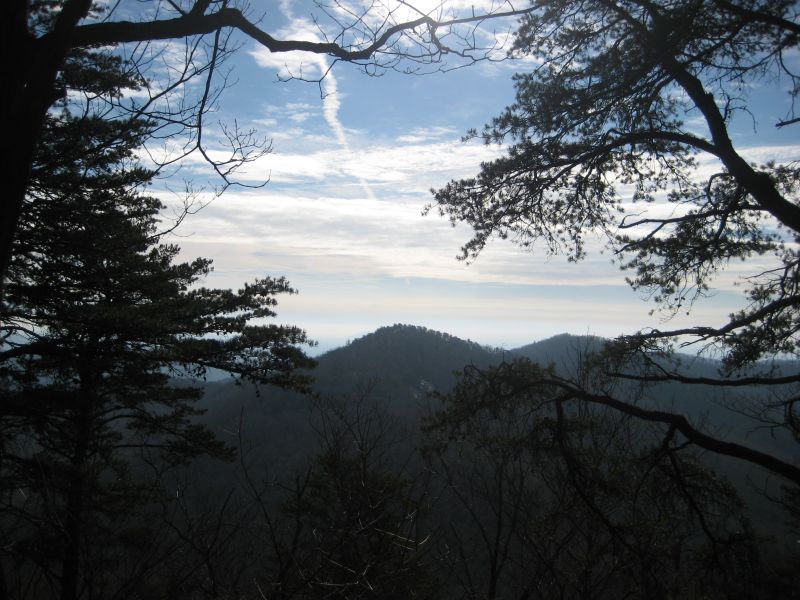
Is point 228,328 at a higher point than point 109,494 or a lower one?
higher

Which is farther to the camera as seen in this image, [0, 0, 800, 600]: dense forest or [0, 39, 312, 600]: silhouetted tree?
[0, 39, 312, 600]: silhouetted tree

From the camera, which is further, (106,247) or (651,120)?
(106,247)

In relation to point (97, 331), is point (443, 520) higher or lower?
lower

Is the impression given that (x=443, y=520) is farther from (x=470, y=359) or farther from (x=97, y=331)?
(x=97, y=331)

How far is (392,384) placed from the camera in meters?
85.4

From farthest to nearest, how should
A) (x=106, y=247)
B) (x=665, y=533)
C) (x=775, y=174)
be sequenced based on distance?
(x=106, y=247)
(x=665, y=533)
(x=775, y=174)

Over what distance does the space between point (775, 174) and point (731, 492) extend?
3.10 meters

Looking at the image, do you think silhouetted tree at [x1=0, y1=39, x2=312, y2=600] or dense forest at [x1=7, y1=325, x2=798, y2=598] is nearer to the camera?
dense forest at [x1=7, y1=325, x2=798, y2=598]

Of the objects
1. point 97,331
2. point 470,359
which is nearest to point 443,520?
point 470,359

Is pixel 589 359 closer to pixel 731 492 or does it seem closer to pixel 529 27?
pixel 731 492

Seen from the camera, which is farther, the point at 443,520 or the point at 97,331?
the point at 97,331

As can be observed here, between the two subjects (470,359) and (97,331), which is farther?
(97,331)

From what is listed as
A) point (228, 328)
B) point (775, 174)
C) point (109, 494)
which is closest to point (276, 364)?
point (228, 328)

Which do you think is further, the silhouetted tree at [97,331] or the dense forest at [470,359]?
the silhouetted tree at [97,331]
